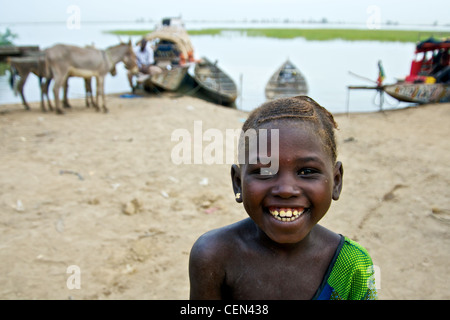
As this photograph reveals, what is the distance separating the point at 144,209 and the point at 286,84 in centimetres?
923

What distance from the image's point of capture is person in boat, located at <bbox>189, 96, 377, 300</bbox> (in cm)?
109

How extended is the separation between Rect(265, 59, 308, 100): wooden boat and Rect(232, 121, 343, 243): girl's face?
11.0 m

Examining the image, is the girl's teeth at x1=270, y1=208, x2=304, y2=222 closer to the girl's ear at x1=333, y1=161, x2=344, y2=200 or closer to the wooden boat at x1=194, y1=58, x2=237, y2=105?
the girl's ear at x1=333, y1=161, x2=344, y2=200

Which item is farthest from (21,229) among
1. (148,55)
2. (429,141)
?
(148,55)

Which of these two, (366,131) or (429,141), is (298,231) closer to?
(429,141)

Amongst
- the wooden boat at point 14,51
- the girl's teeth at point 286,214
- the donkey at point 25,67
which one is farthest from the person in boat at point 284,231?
the wooden boat at point 14,51

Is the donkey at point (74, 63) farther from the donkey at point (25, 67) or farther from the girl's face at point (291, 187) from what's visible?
the girl's face at point (291, 187)

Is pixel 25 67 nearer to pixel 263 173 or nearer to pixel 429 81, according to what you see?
pixel 263 173

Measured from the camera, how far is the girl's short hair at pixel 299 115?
3.78ft

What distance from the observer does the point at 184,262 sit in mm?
3277

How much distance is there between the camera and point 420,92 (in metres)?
10.6

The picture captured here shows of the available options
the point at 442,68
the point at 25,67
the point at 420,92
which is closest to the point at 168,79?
the point at 25,67

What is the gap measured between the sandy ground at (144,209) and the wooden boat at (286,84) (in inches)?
194

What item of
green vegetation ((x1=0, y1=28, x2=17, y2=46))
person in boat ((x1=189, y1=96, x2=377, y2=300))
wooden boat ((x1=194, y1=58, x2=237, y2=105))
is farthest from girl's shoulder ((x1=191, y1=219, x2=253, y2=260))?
green vegetation ((x1=0, y1=28, x2=17, y2=46))
